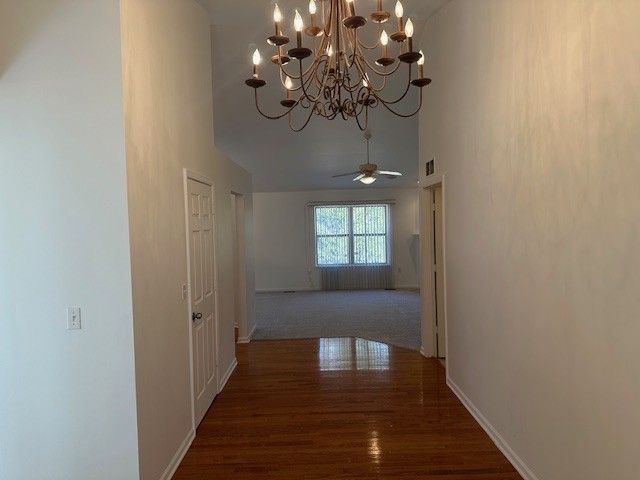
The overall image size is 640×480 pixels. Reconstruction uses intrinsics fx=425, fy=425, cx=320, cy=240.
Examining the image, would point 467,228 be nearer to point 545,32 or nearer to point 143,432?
point 545,32

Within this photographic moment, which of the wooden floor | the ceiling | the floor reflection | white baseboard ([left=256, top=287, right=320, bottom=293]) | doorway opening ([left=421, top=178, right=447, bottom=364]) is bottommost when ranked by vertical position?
the floor reflection

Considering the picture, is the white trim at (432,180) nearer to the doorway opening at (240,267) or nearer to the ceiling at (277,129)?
the ceiling at (277,129)

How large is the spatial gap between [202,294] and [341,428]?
4.86ft

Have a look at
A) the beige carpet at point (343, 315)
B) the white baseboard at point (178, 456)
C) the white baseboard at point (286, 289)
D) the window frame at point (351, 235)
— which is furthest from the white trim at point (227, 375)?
the window frame at point (351, 235)

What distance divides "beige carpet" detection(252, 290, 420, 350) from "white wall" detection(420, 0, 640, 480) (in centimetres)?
258

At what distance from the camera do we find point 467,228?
3.30 metres

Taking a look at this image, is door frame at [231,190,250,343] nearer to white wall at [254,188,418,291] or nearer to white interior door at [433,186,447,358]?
white interior door at [433,186,447,358]

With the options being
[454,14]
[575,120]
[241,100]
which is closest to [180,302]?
[575,120]

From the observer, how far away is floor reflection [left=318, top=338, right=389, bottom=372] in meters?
4.60

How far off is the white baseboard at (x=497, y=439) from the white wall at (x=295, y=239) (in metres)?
6.93

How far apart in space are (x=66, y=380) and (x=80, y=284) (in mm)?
493

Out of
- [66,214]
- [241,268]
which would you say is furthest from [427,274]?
[66,214]

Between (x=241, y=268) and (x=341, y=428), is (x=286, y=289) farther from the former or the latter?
(x=341, y=428)

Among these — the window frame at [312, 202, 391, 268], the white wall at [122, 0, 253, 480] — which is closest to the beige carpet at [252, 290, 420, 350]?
the window frame at [312, 202, 391, 268]
